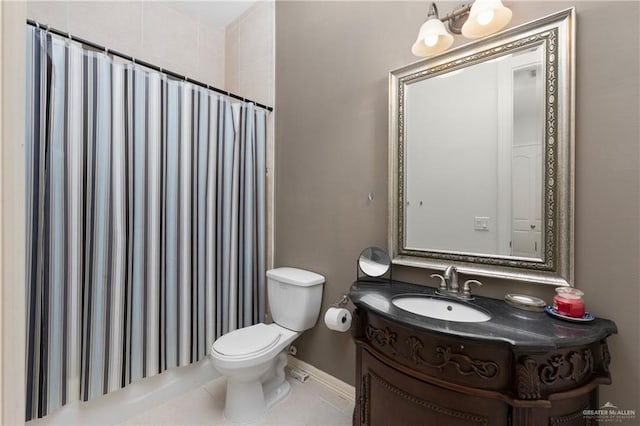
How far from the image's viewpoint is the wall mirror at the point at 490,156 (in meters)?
1.05

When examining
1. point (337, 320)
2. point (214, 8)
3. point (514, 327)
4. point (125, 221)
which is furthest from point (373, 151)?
point (214, 8)

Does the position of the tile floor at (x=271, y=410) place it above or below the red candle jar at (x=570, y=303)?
below

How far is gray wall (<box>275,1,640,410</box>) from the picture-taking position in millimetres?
956

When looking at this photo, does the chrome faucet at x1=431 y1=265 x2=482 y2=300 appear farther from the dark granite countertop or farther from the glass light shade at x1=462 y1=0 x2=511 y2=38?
the glass light shade at x1=462 y1=0 x2=511 y2=38

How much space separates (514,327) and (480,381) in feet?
0.65

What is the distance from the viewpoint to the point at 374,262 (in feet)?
4.88

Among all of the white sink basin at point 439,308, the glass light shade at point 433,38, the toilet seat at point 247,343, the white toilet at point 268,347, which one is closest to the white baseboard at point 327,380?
the white toilet at point 268,347

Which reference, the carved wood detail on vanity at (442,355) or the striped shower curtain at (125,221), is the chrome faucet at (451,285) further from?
the striped shower curtain at (125,221)

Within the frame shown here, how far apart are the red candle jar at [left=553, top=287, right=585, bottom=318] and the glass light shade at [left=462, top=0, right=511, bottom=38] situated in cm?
102

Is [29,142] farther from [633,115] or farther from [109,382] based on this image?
[633,115]

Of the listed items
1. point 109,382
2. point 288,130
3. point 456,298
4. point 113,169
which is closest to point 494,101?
point 456,298

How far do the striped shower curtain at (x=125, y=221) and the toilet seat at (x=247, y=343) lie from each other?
0.98ft

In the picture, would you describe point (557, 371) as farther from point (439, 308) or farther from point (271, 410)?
point (271, 410)

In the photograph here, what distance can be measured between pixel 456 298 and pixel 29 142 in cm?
190
